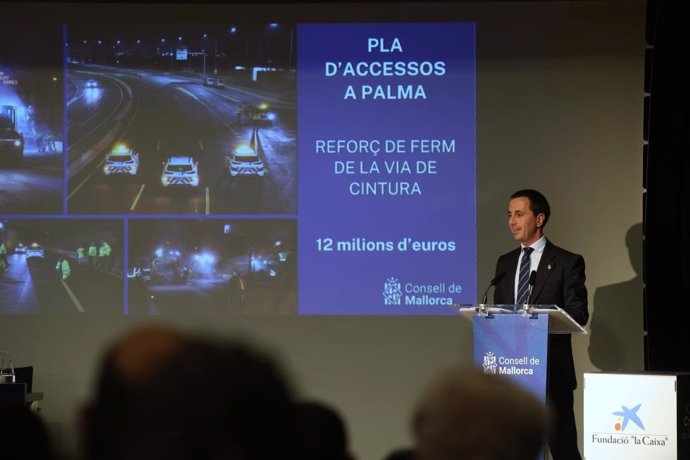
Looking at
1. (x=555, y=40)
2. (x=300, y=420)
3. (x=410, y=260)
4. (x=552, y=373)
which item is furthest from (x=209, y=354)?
(x=555, y=40)

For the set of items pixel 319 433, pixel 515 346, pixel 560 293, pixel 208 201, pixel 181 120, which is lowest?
pixel 515 346

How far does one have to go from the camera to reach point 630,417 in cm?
502

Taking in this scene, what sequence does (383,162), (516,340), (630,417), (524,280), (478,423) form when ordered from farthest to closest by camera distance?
(383,162) → (524,280) → (630,417) → (516,340) → (478,423)

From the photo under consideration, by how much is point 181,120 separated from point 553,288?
2873 mm

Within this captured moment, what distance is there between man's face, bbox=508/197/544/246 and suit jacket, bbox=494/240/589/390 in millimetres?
104

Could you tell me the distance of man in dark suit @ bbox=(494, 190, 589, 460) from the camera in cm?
488

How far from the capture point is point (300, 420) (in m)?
1.15

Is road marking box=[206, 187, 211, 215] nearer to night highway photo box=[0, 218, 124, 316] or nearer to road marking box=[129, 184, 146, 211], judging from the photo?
road marking box=[129, 184, 146, 211]

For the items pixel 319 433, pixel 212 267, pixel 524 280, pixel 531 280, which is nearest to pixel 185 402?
pixel 319 433

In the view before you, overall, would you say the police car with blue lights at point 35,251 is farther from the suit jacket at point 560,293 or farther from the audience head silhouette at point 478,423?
the audience head silhouette at point 478,423

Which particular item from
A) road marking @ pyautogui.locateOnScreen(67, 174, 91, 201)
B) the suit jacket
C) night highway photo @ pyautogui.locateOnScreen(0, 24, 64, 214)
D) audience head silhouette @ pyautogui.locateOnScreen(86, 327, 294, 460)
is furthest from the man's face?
audience head silhouette @ pyautogui.locateOnScreen(86, 327, 294, 460)

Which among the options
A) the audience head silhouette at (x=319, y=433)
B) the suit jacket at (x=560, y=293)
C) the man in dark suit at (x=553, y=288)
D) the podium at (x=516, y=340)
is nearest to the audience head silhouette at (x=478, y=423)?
the audience head silhouette at (x=319, y=433)

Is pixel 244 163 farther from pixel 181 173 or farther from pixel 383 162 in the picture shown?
pixel 383 162

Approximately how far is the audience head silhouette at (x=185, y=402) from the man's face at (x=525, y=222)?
4.31 metres
